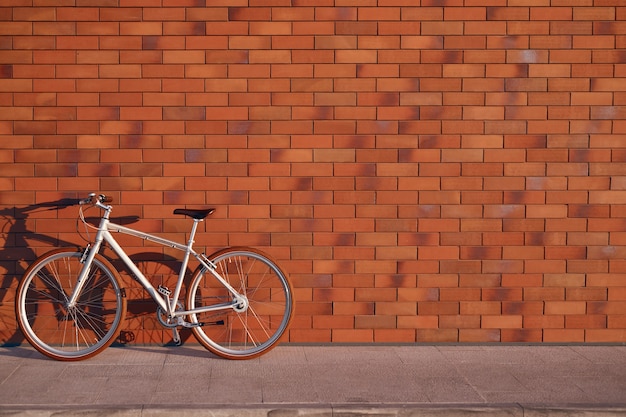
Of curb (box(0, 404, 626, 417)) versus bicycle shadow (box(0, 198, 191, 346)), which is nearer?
curb (box(0, 404, 626, 417))

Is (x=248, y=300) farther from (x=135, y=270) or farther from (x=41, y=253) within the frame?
(x=41, y=253)

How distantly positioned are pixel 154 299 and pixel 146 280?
0.15 metres

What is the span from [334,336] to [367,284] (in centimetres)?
48

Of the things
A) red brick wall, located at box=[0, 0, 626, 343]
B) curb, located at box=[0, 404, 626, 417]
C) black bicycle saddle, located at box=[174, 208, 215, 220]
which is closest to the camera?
curb, located at box=[0, 404, 626, 417]

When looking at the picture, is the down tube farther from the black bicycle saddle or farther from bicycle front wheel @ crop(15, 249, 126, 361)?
the black bicycle saddle

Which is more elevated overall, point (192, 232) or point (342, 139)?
point (342, 139)

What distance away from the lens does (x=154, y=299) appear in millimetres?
5566

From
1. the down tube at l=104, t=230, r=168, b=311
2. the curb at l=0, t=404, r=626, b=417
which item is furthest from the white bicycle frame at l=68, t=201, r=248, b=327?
the curb at l=0, t=404, r=626, b=417

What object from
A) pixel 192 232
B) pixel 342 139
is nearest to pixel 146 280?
pixel 192 232

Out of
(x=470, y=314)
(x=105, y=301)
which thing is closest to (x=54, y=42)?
(x=105, y=301)

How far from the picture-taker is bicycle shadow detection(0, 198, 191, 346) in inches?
229

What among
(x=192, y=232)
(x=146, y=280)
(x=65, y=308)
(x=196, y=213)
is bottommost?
(x=65, y=308)

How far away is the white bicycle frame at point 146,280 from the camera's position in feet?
18.1

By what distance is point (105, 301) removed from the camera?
5852mm
